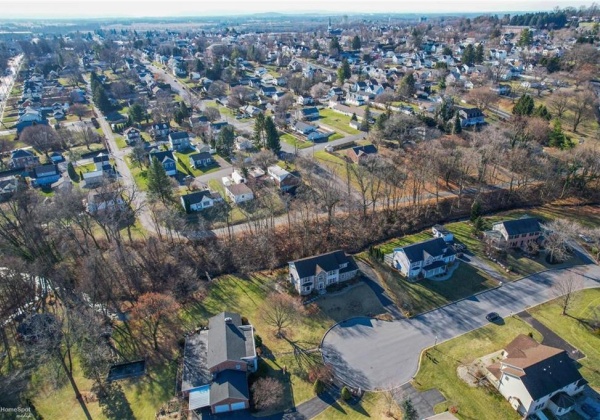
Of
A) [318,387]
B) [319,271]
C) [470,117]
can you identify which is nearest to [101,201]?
[319,271]

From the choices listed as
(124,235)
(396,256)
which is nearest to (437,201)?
(396,256)

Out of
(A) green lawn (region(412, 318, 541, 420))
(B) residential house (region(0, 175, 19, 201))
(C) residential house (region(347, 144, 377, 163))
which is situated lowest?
(A) green lawn (region(412, 318, 541, 420))

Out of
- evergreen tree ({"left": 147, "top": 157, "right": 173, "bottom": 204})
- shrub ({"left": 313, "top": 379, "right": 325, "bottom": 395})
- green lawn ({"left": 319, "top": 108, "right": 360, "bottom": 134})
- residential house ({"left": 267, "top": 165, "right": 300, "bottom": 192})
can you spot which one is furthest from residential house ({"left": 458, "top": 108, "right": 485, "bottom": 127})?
shrub ({"left": 313, "top": 379, "right": 325, "bottom": 395})

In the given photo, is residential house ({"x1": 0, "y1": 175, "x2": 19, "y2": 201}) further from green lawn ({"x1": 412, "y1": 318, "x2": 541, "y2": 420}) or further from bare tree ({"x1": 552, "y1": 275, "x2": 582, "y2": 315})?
bare tree ({"x1": 552, "y1": 275, "x2": 582, "y2": 315})

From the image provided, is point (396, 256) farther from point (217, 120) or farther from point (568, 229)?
point (217, 120)

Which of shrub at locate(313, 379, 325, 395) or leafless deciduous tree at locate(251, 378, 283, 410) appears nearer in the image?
leafless deciduous tree at locate(251, 378, 283, 410)

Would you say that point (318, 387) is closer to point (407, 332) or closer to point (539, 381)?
point (407, 332)
